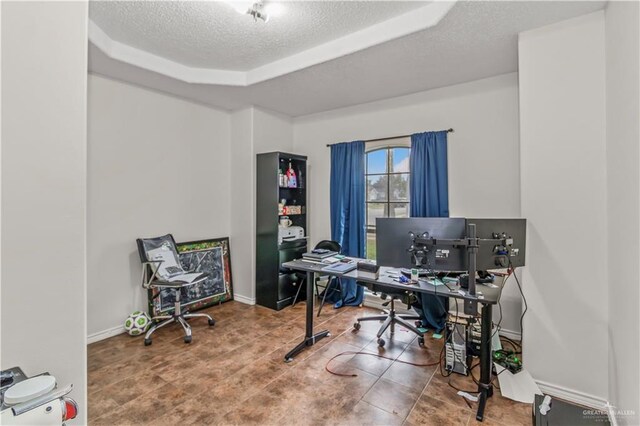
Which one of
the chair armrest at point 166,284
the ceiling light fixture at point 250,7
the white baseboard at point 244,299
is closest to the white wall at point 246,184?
the white baseboard at point 244,299

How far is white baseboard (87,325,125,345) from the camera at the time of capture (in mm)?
3122

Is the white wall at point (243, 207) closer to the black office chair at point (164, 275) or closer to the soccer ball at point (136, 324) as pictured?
the black office chair at point (164, 275)

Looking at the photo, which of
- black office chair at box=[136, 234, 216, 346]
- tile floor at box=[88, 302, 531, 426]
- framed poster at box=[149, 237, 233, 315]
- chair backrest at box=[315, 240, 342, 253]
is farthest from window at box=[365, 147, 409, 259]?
black office chair at box=[136, 234, 216, 346]

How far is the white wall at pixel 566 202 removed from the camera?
2166 millimetres

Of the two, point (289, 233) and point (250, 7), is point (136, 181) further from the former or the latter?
point (250, 7)

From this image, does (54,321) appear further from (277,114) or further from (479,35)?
(277,114)

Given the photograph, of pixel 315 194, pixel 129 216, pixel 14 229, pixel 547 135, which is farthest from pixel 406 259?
pixel 129 216

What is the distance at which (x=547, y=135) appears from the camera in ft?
7.67

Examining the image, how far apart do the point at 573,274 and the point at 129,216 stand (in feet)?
13.9

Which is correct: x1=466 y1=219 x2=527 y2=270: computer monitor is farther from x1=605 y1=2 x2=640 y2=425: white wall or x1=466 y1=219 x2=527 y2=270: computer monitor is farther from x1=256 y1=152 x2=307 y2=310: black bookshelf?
x1=256 y1=152 x2=307 y2=310: black bookshelf

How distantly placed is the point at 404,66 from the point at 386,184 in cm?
155

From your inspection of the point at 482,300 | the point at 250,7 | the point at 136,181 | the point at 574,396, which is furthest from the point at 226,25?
the point at 574,396

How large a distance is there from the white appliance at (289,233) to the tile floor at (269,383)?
124cm

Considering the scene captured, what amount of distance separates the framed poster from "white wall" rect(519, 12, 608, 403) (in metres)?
3.55
